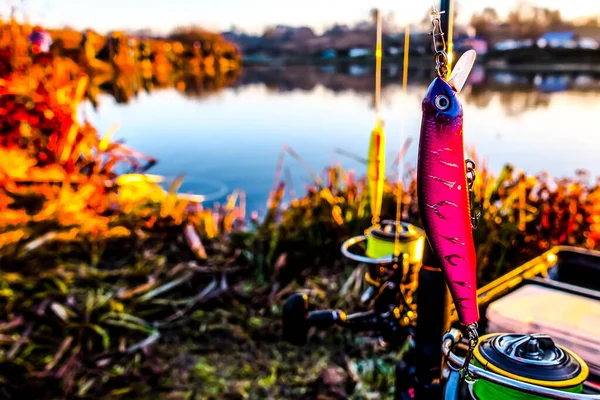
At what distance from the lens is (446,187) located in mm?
732

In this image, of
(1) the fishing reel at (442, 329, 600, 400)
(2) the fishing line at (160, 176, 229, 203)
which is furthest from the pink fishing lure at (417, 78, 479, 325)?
(2) the fishing line at (160, 176, 229, 203)

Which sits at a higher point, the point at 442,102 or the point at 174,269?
the point at 442,102

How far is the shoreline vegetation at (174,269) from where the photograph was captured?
8.75 feet

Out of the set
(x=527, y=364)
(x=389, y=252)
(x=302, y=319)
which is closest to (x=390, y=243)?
(x=389, y=252)

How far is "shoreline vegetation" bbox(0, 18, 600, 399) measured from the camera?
267cm

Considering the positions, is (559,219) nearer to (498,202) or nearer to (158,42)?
(498,202)

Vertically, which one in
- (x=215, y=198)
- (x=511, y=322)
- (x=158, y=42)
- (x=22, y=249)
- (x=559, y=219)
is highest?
(x=158, y=42)

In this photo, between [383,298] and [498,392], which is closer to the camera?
[498,392]

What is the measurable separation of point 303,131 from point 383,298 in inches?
522

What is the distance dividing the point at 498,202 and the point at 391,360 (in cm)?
144

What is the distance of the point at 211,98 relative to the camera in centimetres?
2250

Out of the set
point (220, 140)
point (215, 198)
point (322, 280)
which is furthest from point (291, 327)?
point (220, 140)

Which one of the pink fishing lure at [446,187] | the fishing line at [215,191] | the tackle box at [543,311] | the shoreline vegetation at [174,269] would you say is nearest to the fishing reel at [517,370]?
Answer: the pink fishing lure at [446,187]

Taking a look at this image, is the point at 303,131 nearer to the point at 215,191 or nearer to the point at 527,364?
the point at 215,191
